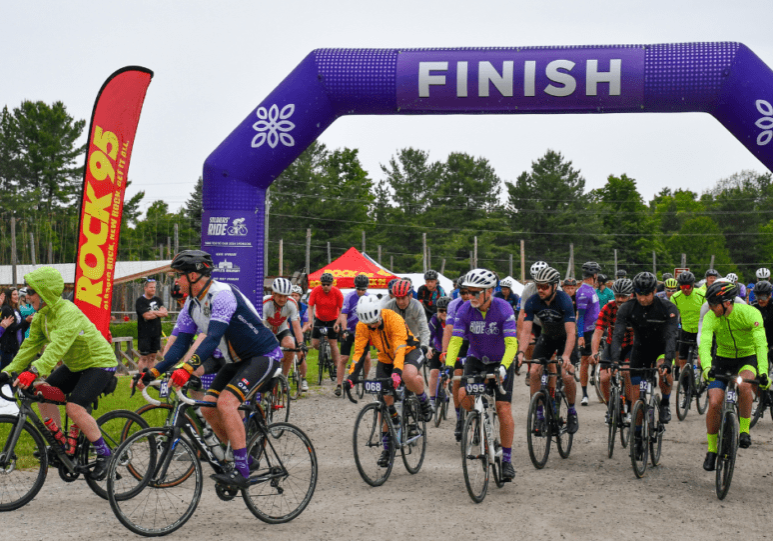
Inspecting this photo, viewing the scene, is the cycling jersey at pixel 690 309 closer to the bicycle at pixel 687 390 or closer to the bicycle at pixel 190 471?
the bicycle at pixel 687 390

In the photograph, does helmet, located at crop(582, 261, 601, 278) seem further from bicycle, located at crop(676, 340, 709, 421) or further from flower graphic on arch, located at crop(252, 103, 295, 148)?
flower graphic on arch, located at crop(252, 103, 295, 148)

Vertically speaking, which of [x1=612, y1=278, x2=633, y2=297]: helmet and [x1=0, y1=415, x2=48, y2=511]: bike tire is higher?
[x1=612, y1=278, x2=633, y2=297]: helmet

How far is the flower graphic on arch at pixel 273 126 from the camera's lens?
11.1 m

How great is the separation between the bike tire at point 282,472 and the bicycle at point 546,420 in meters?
2.57

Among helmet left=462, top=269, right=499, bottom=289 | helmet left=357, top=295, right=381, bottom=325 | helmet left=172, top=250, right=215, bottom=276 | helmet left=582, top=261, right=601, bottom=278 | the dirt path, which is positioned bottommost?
the dirt path

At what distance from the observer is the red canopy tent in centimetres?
3088

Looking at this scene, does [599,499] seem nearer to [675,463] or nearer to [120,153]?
[675,463]

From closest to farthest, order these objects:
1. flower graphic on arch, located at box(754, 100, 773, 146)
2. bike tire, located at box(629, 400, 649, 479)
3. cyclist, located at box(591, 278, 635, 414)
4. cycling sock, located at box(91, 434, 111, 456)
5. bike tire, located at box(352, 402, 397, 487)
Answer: cycling sock, located at box(91, 434, 111, 456)
bike tire, located at box(352, 402, 397, 487)
bike tire, located at box(629, 400, 649, 479)
cyclist, located at box(591, 278, 635, 414)
flower graphic on arch, located at box(754, 100, 773, 146)

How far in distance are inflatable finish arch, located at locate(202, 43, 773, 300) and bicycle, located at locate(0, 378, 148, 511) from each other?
4190 millimetres

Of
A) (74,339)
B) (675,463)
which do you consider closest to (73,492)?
(74,339)

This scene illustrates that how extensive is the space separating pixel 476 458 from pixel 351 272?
24161 millimetres

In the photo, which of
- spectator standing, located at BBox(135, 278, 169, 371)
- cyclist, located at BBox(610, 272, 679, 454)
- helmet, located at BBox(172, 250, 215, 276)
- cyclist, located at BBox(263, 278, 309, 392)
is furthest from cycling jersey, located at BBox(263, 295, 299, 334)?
helmet, located at BBox(172, 250, 215, 276)

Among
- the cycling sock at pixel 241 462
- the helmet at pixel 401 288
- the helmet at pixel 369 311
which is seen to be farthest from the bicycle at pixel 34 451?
the helmet at pixel 401 288

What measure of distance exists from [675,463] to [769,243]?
320 ft
